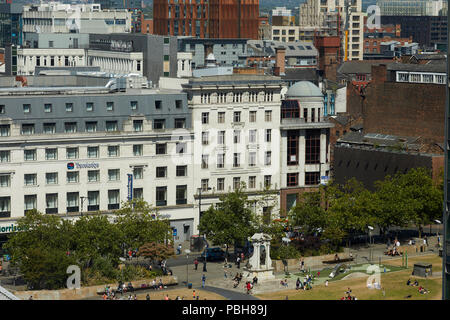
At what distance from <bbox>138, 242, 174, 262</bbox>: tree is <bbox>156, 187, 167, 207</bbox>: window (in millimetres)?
20331

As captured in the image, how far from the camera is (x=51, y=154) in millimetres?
122562

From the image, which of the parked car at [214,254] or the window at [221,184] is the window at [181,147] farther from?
the parked car at [214,254]

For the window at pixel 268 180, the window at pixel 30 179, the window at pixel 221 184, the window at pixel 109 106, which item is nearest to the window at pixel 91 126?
the window at pixel 109 106

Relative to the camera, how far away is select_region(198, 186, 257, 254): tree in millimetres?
116375

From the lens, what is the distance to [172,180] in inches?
5094

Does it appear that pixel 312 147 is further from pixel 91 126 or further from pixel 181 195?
pixel 91 126

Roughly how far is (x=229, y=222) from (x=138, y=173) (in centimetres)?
1604

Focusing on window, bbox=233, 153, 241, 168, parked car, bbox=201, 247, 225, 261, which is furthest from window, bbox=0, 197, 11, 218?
window, bbox=233, 153, 241, 168

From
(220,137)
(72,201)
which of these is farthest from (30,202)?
(220,137)

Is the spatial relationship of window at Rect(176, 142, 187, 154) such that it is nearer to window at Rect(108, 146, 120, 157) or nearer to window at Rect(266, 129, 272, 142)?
window at Rect(108, 146, 120, 157)

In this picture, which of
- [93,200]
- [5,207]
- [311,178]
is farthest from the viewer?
[311,178]

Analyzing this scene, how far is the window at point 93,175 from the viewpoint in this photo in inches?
4897

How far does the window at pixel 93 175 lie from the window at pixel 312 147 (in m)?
30.7

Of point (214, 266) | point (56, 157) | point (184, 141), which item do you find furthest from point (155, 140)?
point (214, 266)
